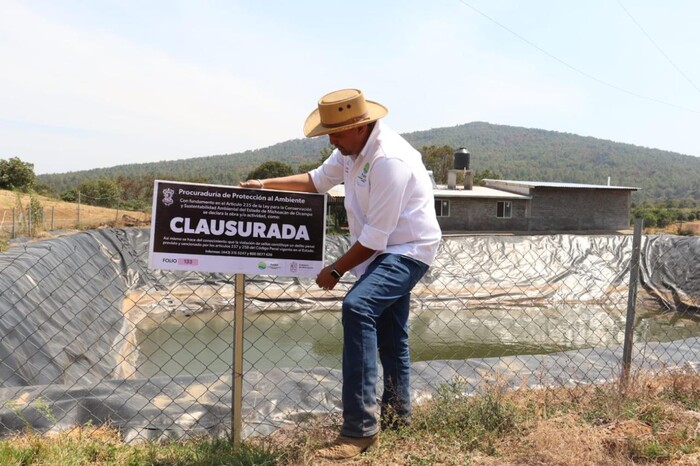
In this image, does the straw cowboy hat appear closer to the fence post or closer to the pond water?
the fence post

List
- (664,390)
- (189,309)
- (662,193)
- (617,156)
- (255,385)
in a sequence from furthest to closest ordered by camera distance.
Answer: (617,156), (662,193), (189,309), (255,385), (664,390)

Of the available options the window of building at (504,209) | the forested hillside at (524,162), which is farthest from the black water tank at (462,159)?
the forested hillside at (524,162)

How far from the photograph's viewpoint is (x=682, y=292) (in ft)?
47.5

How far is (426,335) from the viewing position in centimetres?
1084

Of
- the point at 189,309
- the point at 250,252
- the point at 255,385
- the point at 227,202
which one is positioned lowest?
the point at 189,309

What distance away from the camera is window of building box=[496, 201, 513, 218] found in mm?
25188

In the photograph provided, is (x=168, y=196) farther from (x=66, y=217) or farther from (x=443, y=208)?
(x=66, y=217)

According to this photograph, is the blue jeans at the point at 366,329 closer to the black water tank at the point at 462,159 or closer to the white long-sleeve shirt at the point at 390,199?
the white long-sleeve shirt at the point at 390,199

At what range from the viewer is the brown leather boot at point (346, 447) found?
2326 millimetres

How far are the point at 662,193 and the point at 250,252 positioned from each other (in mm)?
104095

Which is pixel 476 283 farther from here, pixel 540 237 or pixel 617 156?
pixel 617 156

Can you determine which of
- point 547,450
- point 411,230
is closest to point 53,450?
point 411,230

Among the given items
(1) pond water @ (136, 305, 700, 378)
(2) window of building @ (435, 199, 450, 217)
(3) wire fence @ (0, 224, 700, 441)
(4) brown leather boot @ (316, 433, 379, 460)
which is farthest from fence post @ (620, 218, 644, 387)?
(2) window of building @ (435, 199, 450, 217)

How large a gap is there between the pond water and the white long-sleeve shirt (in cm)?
580
